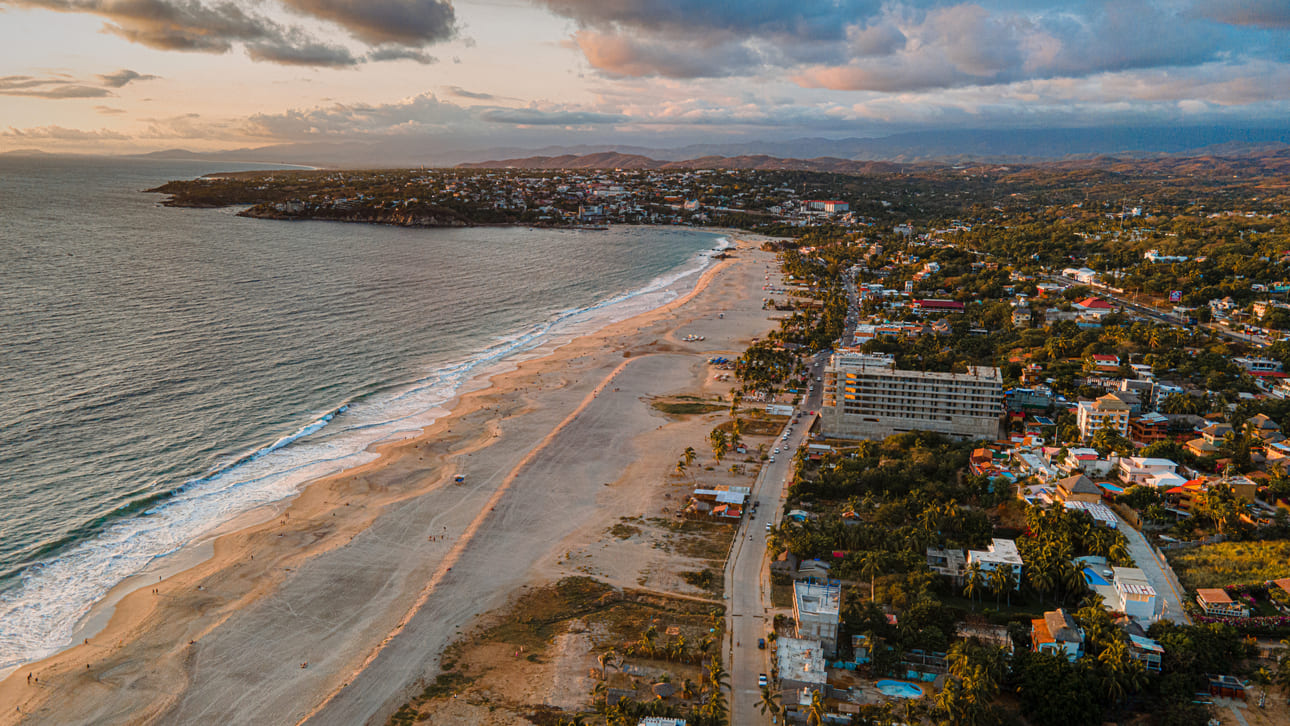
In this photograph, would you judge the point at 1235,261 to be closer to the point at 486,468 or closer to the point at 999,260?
the point at 999,260

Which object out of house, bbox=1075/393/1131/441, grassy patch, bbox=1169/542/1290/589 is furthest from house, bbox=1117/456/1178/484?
grassy patch, bbox=1169/542/1290/589

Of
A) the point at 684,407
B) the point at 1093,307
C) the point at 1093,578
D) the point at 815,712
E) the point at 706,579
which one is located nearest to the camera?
the point at 815,712

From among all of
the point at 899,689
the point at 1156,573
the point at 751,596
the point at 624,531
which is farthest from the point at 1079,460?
the point at 624,531

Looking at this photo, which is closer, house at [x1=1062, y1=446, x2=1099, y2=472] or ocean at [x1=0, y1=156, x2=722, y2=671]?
ocean at [x1=0, y1=156, x2=722, y2=671]

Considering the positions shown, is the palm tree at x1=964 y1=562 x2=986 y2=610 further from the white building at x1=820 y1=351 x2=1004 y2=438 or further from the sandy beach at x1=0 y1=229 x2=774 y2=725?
the white building at x1=820 y1=351 x2=1004 y2=438

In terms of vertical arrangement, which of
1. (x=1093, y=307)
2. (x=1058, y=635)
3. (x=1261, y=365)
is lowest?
(x=1058, y=635)

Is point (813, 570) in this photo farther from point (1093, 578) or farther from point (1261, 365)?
point (1261, 365)
